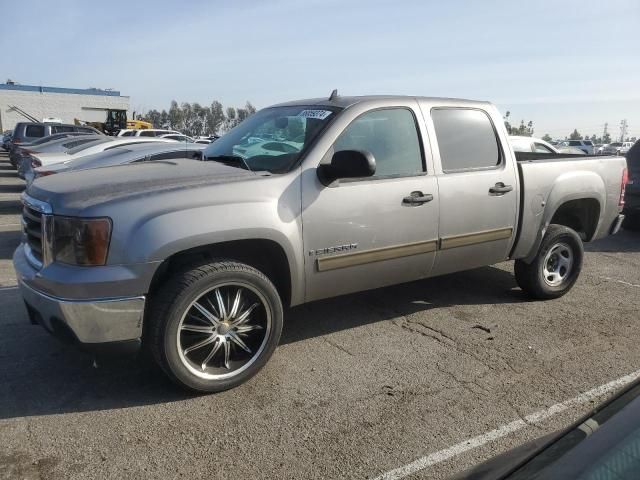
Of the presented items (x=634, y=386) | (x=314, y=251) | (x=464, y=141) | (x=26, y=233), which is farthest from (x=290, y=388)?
(x=464, y=141)

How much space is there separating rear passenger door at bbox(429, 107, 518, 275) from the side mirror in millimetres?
938

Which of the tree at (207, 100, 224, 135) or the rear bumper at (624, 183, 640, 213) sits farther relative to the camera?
the tree at (207, 100, 224, 135)

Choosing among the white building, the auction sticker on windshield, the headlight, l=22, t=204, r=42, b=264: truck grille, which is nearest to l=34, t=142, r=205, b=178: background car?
the auction sticker on windshield

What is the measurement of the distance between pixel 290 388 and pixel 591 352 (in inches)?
95.7

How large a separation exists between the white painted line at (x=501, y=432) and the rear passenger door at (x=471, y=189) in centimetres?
148

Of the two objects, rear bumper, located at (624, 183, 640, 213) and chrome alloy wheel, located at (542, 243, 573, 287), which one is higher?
rear bumper, located at (624, 183, 640, 213)

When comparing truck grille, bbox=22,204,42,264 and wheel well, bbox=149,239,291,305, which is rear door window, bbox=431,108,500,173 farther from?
truck grille, bbox=22,204,42,264

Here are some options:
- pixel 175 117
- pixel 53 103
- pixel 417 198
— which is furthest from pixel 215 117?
pixel 417 198

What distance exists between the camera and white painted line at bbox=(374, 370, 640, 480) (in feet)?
8.93

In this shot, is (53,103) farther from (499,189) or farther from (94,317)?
(94,317)

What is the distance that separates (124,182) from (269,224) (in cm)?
97

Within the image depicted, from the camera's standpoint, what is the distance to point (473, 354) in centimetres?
411

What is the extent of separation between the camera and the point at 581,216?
580cm

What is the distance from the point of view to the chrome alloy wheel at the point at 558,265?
5.41m
